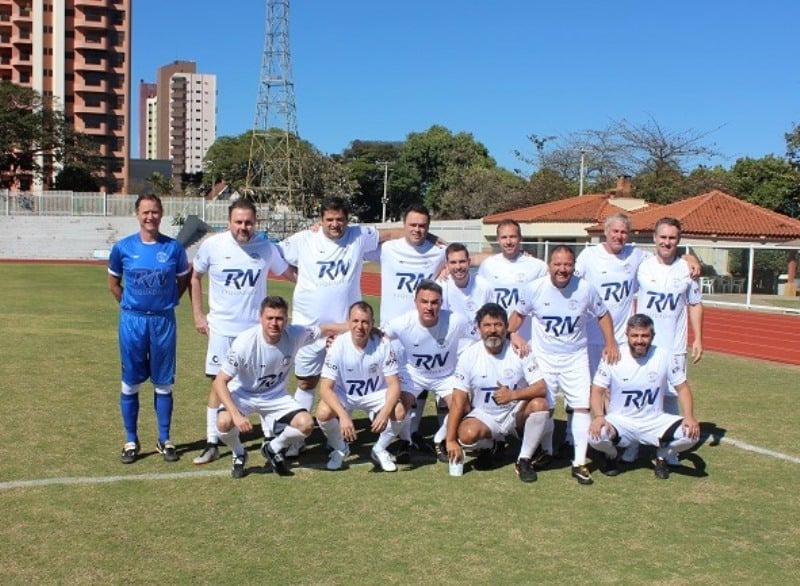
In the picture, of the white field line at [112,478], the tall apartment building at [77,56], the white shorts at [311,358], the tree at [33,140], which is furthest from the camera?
the tall apartment building at [77,56]

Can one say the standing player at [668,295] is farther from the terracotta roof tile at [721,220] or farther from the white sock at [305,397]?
the terracotta roof tile at [721,220]

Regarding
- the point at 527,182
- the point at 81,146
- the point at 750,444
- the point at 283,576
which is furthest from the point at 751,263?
the point at 81,146

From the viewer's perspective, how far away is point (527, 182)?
5988 cm

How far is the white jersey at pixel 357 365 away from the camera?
19.4ft

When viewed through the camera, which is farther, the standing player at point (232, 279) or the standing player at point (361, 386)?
the standing player at point (232, 279)

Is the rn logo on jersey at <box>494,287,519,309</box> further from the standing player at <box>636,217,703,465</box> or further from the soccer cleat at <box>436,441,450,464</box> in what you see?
the soccer cleat at <box>436,441,450,464</box>


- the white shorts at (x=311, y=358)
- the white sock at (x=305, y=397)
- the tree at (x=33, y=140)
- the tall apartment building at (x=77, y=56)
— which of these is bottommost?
the white sock at (x=305, y=397)

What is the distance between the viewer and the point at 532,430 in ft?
18.8

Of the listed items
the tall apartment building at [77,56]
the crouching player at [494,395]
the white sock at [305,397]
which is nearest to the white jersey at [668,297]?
the crouching player at [494,395]

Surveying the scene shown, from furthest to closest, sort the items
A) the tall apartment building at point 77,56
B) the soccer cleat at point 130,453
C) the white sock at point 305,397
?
the tall apartment building at point 77,56
the white sock at point 305,397
the soccer cleat at point 130,453

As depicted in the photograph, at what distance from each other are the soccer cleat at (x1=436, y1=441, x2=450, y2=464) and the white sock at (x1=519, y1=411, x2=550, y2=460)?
2.15 feet

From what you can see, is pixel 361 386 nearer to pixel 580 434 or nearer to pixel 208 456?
pixel 208 456

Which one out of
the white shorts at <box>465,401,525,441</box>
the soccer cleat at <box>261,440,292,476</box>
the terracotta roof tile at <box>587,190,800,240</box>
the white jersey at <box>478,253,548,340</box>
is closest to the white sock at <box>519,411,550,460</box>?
the white shorts at <box>465,401,525,441</box>

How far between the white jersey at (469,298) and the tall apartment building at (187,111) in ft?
592
